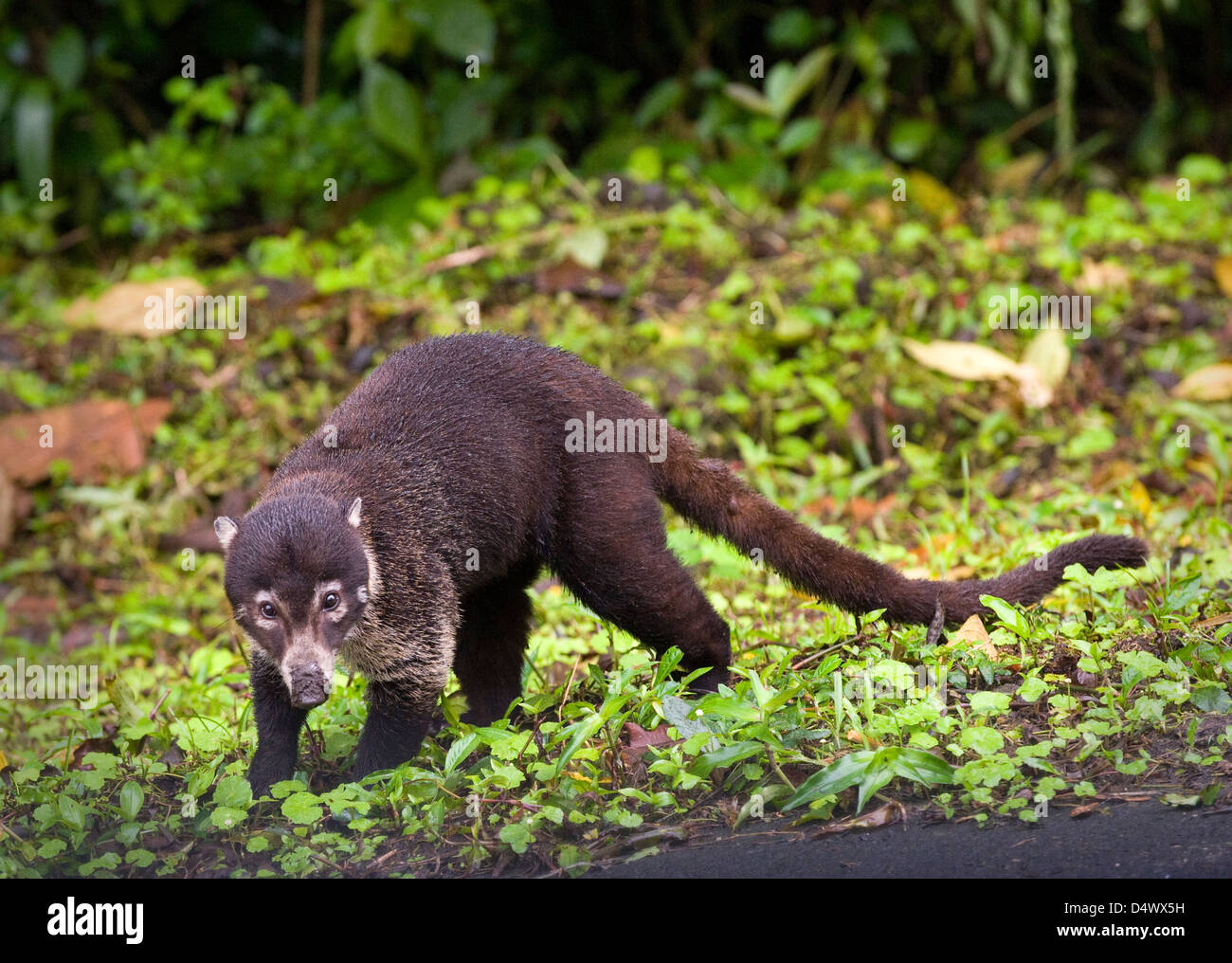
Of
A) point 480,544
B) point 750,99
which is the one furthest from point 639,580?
point 750,99

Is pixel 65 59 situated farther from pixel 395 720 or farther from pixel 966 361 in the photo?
pixel 395 720

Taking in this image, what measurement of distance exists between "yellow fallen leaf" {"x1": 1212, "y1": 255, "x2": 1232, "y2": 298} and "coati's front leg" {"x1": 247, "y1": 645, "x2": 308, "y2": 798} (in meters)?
6.21

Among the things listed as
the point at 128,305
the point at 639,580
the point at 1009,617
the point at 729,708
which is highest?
the point at 128,305

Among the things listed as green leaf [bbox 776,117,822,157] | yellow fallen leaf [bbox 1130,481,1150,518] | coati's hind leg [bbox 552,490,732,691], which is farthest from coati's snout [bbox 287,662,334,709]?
green leaf [bbox 776,117,822,157]

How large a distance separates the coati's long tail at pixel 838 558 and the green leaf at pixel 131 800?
1892 millimetres

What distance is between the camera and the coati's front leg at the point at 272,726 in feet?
13.6

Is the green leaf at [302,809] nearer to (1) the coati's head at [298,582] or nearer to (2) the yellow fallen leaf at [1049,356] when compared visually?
(1) the coati's head at [298,582]

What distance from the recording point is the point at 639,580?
441 cm

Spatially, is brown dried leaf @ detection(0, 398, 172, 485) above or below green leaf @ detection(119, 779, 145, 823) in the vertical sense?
above

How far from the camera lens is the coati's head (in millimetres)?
3871

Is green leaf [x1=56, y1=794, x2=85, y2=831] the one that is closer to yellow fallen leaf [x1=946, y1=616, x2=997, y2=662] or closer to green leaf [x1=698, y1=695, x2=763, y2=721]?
green leaf [x1=698, y1=695, x2=763, y2=721]

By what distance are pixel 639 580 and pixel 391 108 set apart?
555cm

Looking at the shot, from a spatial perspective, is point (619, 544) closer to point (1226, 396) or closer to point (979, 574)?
point (979, 574)

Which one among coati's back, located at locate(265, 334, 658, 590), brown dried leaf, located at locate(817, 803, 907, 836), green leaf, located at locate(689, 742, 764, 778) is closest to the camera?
brown dried leaf, located at locate(817, 803, 907, 836)
